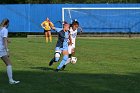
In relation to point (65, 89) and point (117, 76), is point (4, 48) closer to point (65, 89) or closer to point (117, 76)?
point (65, 89)

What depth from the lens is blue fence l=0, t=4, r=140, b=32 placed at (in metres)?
A: 50.0

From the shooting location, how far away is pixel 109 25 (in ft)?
165

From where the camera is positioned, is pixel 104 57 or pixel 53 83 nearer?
pixel 53 83

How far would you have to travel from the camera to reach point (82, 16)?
50.7 metres

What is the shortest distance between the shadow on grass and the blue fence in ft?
107

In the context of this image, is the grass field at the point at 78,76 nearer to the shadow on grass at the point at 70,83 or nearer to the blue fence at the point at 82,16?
the shadow on grass at the point at 70,83

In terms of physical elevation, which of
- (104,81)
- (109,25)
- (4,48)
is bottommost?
(109,25)

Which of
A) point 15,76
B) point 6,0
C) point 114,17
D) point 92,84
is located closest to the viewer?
point 92,84

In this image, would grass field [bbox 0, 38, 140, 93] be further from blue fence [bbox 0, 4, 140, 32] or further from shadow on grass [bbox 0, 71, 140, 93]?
blue fence [bbox 0, 4, 140, 32]

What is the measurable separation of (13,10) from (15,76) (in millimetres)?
36207

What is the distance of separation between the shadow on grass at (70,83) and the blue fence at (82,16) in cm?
3265

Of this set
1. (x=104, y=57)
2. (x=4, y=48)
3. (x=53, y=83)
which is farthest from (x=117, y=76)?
(x=104, y=57)

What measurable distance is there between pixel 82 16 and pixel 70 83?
36.0 meters

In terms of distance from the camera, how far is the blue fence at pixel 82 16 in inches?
1967
